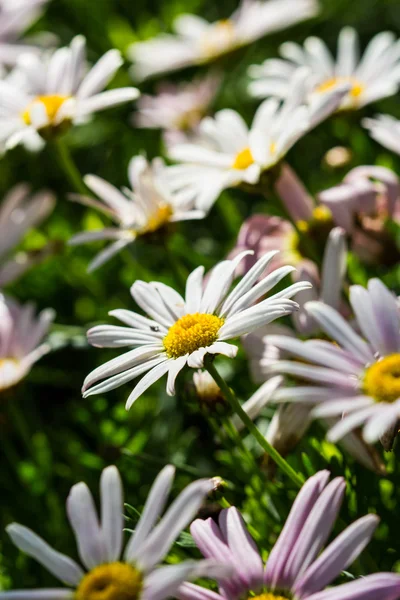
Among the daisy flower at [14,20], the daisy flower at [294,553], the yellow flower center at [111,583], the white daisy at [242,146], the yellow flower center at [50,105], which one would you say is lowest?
the daisy flower at [294,553]

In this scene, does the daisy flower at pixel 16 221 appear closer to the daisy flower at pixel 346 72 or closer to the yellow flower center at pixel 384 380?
the daisy flower at pixel 346 72

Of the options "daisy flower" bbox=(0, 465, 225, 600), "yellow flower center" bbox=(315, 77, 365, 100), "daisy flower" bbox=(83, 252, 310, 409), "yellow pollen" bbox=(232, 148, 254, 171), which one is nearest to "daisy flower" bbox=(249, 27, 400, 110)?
"yellow flower center" bbox=(315, 77, 365, 100)

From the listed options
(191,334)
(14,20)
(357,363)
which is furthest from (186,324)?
(14,20)

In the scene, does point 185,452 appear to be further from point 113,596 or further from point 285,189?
point 113,596

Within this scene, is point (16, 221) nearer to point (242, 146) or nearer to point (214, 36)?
point (242, 146)

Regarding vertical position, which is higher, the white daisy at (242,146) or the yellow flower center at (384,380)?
the white daisy at (242,146)

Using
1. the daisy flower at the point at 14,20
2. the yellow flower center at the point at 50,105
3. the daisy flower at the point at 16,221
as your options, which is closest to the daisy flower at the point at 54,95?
the yellow flower center at the point at 50,105
